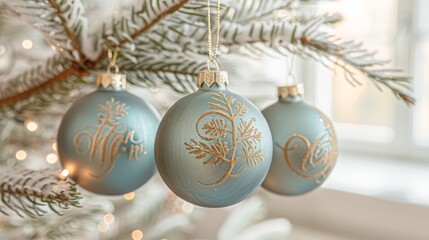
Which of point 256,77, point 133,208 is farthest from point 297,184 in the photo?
point 133,208

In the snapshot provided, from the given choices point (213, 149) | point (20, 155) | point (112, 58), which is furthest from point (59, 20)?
point (20, 155)

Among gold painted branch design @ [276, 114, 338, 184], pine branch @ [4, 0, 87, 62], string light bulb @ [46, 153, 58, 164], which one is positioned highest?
pine branch @ [4, 0, 87, 62]

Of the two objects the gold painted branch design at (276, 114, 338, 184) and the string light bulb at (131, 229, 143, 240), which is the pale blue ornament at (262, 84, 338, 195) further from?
the string light bulb at (131, 229, 143, 240)

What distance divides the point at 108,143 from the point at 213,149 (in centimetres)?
11

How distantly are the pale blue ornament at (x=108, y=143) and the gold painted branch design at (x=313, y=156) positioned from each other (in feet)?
0.37

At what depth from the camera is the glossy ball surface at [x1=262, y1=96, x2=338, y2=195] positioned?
45cm

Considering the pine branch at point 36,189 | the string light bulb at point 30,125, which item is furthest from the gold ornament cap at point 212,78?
the string light bulb at point 30,125

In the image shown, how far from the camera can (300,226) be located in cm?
118

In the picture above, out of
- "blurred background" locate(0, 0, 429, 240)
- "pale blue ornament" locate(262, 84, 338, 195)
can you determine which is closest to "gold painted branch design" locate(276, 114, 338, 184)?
"pale blue ornament" locate(262, 84, 338, 195)

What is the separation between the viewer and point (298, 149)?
446 millimetres

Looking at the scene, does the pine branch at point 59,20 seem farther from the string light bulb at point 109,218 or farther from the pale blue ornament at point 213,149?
the string light bulb at point 109,218

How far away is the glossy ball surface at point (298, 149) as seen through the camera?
0.45 meters

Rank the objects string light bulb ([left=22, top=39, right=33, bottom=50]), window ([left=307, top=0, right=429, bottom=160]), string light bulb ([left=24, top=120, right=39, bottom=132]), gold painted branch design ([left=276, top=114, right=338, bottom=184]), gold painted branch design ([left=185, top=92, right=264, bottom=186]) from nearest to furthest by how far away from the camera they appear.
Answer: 1. gold painted branch design ([left=185, top=92, right=264, bottom=186])
2. gold painted branch design ([left=276, top=114, right=338, bottom=184])
3. string light bulb ([left=24, top=120, right=39, bottom=132])
4. string light bulb ([left=22, top=39, right=33, bottom=50])
5. window ([left=307, top=0, right=429, bottom=160])

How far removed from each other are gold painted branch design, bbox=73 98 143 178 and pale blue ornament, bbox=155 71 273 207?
58 millimetres
